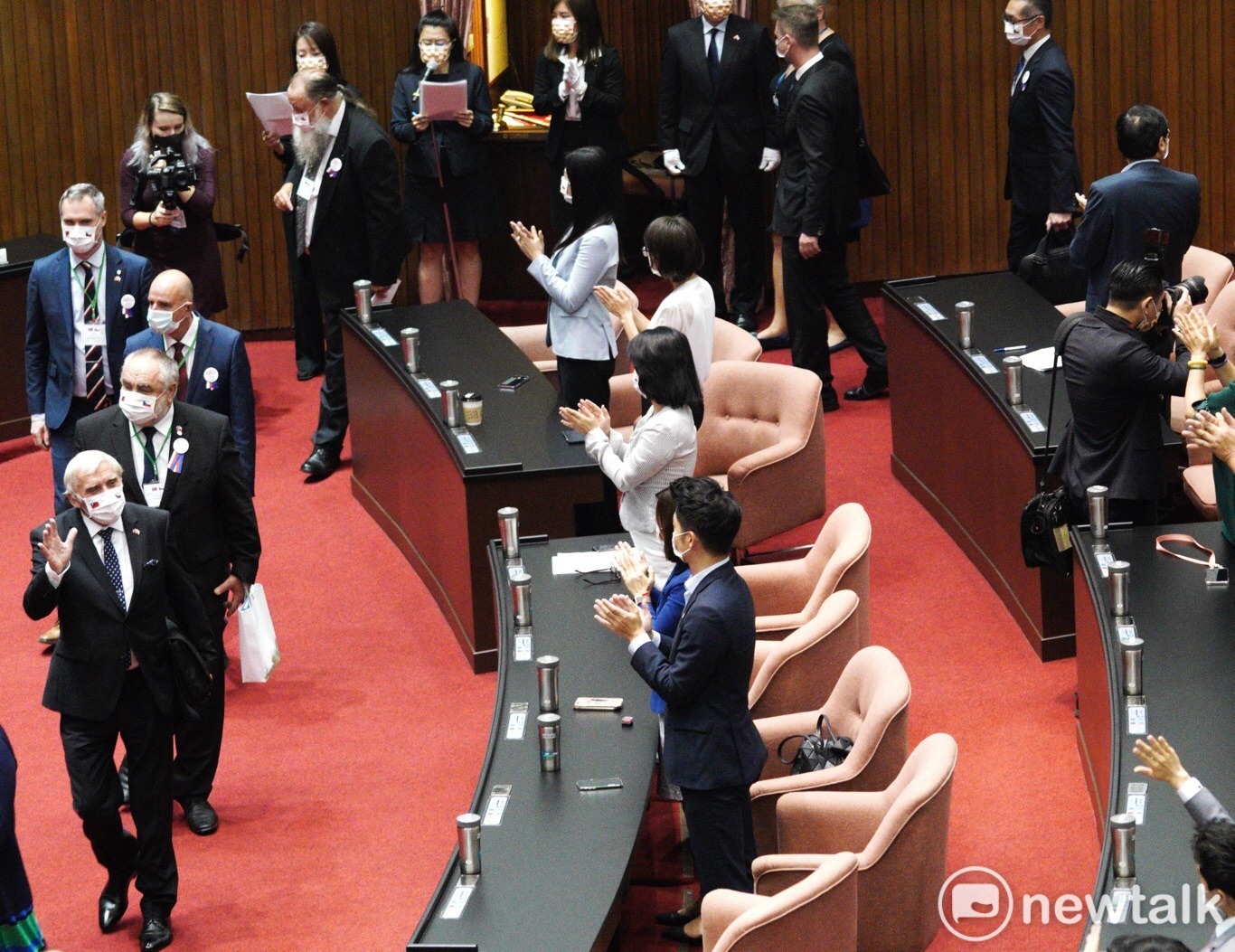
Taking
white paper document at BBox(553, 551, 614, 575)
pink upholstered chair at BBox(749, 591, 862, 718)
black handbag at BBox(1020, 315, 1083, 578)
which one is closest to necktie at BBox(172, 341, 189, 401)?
white paper document at BBox(553, 551, 614, 575)

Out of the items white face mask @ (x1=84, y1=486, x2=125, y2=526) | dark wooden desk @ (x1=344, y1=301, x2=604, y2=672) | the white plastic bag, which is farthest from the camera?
dark wooden desk @ (x1=344, y1=301, x2=604, y2=672)

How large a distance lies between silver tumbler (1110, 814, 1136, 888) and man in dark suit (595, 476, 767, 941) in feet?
3.05

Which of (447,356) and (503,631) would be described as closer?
(503,631)

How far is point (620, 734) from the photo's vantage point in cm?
502

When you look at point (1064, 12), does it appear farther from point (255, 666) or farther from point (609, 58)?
point (255, 666)

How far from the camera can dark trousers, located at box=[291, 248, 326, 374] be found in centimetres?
895

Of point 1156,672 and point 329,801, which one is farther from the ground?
point 1156,672

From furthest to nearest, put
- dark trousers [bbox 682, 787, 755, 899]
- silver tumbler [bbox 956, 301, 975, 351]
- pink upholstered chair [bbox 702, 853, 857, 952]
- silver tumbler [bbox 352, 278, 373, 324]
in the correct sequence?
silver tumbler [bbox 352, 278, 373, 324] < silver tumbler [bbox 956, 301, 975, 351] < dark trousers [bbox 682, 787, 755, 899] < pink upholstered chair [bbox 702, 853, 857, 952]

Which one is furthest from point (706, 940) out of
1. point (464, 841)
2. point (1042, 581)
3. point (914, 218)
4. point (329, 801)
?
point (914, 218)

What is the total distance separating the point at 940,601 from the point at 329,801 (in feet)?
8.36

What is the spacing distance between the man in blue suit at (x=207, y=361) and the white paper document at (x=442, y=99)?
3350 mm

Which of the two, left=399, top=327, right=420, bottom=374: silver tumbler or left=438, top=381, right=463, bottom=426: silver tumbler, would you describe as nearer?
left=438, top=381, right=463, bottom=426: silver tumbler

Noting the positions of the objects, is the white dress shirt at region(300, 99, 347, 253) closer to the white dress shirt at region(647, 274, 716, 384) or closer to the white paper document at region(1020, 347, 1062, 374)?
the white dress shirt at region(647, 274, 716, 384)

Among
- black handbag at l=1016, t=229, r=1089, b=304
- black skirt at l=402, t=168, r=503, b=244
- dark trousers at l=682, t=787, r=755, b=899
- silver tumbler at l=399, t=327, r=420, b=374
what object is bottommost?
dark trousers at l=682, t=787, r=755, b=899
